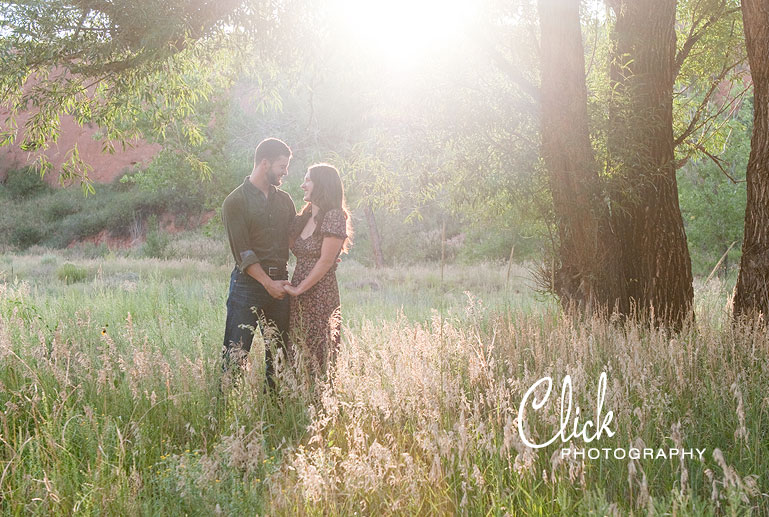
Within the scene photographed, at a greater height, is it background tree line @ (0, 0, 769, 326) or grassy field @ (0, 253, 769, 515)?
background tree line @ (0, 0, 769, 326)

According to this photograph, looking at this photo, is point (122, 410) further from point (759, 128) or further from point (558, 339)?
point (759, 128)

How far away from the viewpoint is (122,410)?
189 inches

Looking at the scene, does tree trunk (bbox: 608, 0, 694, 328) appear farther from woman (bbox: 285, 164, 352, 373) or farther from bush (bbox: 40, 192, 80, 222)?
bush (bbox: 40, 192, 80, 222)

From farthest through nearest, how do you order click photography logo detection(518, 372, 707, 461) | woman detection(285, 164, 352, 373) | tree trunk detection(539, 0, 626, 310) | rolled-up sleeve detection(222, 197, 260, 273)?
tree trunk detection(539, 0, 626, 310) → woman detection(285, 164, 352, 373) → rolled-up sleeve detection(222, 197, 260, 273) → click photography logo detection(518, 372, 707, 461)

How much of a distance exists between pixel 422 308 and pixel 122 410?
23.4 feet

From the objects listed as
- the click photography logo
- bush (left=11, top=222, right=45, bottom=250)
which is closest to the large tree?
the click photography logo

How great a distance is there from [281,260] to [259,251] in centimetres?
20

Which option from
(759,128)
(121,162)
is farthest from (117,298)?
(121,162)

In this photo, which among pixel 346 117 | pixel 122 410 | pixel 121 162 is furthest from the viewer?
pixel 121 162

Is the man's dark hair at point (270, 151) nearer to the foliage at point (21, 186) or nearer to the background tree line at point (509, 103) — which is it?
the background tree line at point (509, 103)

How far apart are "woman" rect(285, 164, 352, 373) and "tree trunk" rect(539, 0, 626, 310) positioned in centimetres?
263

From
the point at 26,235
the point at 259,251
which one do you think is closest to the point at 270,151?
the point at 259,251

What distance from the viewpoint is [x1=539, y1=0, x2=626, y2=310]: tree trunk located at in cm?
673

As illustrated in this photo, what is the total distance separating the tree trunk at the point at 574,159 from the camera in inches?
265
